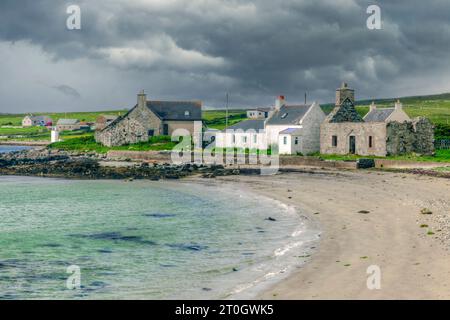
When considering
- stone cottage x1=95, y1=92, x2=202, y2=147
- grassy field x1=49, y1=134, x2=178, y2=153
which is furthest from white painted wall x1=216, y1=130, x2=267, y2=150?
stone cottage x1=95, y1=92, x2=202, y2=147

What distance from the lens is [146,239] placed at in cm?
2147

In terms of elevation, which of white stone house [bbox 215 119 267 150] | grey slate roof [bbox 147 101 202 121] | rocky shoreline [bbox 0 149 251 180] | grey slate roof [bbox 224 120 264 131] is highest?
grey slate roof [bbox 147 101 202 121]

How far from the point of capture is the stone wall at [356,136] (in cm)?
5200

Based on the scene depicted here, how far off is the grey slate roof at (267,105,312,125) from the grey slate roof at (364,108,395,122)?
7.50 metres

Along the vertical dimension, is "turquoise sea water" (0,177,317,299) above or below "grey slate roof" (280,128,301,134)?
below

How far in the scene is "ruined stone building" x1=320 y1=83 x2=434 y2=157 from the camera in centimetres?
5184

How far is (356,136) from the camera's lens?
54.4m

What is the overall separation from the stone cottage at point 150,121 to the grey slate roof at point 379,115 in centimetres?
2756

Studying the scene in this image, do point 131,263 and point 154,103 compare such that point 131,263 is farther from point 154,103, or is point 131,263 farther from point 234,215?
point 154,103

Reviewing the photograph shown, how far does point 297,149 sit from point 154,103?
32.7 meters

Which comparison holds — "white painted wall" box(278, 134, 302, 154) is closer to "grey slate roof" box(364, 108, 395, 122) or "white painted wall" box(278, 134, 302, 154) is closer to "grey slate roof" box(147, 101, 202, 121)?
"grey slate roof" box(364, 108, 395, 122)

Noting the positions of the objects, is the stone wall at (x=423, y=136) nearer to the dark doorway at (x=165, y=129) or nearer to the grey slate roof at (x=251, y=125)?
the grey slate roof at (x=251, y=125)

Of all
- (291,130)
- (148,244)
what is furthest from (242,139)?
(148,244)

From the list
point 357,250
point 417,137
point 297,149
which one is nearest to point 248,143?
point 297,149
